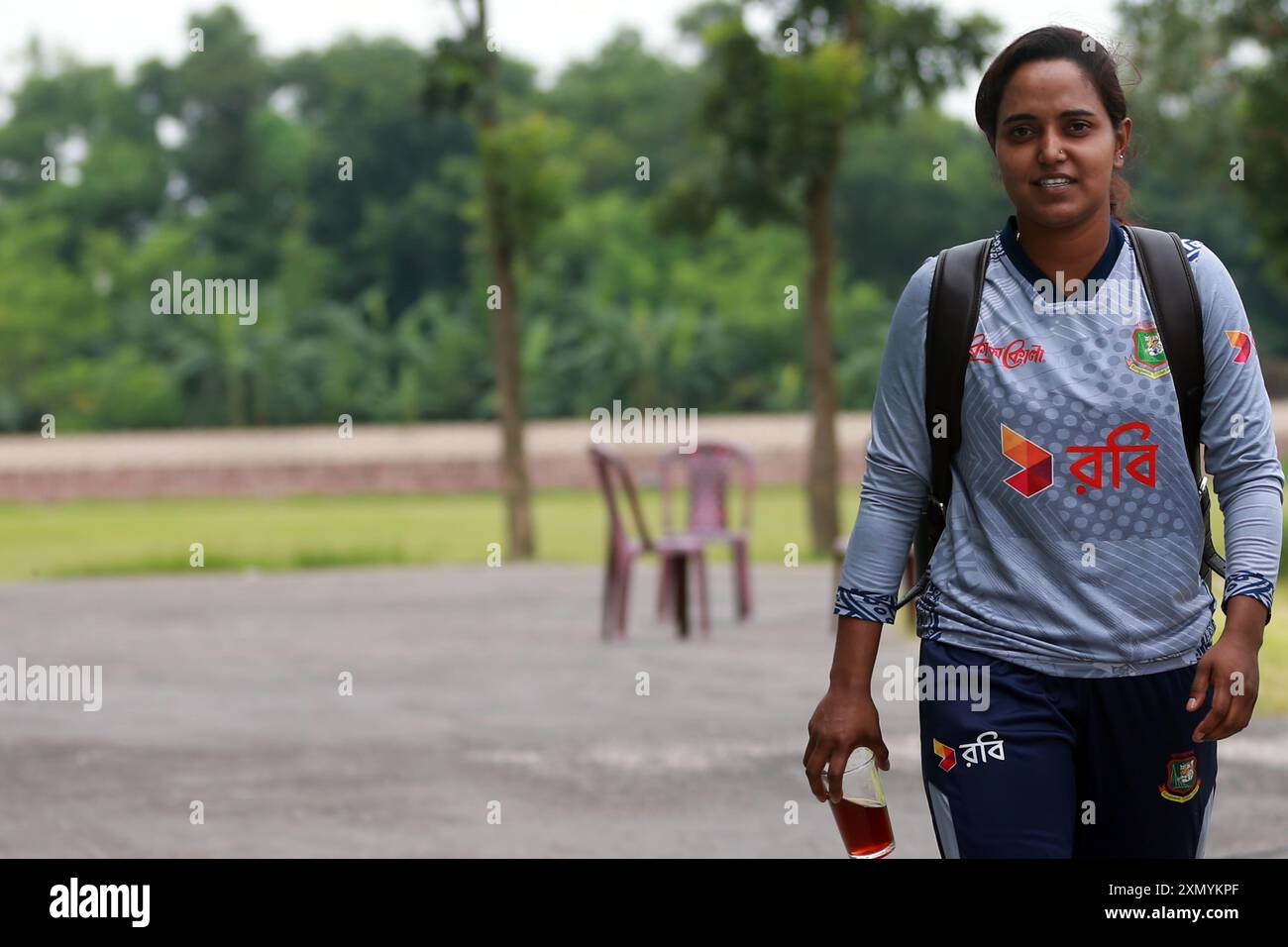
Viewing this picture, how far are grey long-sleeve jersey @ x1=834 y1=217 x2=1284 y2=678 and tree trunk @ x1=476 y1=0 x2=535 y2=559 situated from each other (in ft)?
65.4

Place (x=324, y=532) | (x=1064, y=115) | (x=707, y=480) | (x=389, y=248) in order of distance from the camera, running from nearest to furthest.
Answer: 1. (x=1064, y=115)
2. (x=707, y=480)
3. (x=324, y=532)
4. (x=389, y=248)

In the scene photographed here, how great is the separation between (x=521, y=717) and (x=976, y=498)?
662 cm

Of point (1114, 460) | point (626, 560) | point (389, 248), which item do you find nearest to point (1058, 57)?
point (1114, 460)

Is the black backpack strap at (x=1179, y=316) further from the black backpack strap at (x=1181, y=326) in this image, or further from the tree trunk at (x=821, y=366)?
the tree trunk at (x=821, y=366)

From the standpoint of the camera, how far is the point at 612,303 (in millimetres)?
61688

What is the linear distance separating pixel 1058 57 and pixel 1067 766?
1.04 meters

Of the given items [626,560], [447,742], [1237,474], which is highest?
[1237,474]

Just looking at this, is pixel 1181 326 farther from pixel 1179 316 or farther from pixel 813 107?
pixel 813 107

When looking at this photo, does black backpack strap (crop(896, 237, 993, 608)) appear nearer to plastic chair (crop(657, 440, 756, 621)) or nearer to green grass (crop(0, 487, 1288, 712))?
green grass (crop(0, 487, 1288, 712))

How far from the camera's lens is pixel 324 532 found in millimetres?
29500

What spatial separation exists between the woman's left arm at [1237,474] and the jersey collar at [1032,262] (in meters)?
0.11

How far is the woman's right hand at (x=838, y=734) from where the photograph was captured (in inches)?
125

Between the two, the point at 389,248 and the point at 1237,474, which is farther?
the point at 389,248

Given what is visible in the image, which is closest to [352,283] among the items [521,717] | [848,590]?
[521,717]
